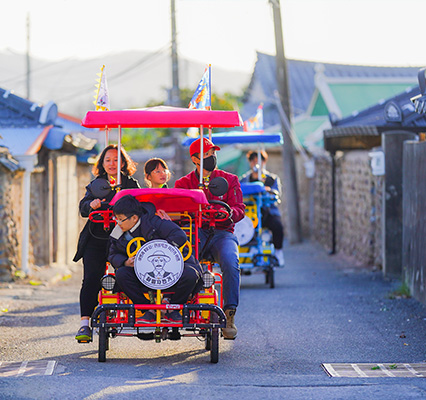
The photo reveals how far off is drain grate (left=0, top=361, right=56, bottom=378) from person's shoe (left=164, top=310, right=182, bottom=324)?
102cm

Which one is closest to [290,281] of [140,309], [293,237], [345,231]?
[345,231]

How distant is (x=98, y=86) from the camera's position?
26.8 feet

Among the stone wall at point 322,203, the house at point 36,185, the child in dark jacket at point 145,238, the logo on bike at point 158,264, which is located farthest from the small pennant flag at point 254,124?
the logo on bike at point 158,264

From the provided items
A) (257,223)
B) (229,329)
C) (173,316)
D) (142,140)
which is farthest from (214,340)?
(142,140)

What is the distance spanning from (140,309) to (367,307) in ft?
16.1

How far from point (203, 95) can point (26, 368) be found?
296 cm

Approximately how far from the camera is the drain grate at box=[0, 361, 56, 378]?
6922 mm

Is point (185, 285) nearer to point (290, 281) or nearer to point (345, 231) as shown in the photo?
point (290, 281)

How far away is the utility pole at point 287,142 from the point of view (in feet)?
77.4

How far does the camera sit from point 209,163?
326 inches

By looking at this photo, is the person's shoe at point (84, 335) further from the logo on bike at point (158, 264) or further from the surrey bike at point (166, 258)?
the logo on bike at point (158, 264)

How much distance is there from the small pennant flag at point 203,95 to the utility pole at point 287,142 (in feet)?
50.8

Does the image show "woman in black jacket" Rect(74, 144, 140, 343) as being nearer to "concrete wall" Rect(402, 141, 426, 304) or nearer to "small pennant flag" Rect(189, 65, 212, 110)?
"small pennant flag" Rect(189, 65, 212, 110)

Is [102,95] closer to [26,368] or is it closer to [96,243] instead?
[96,243]
